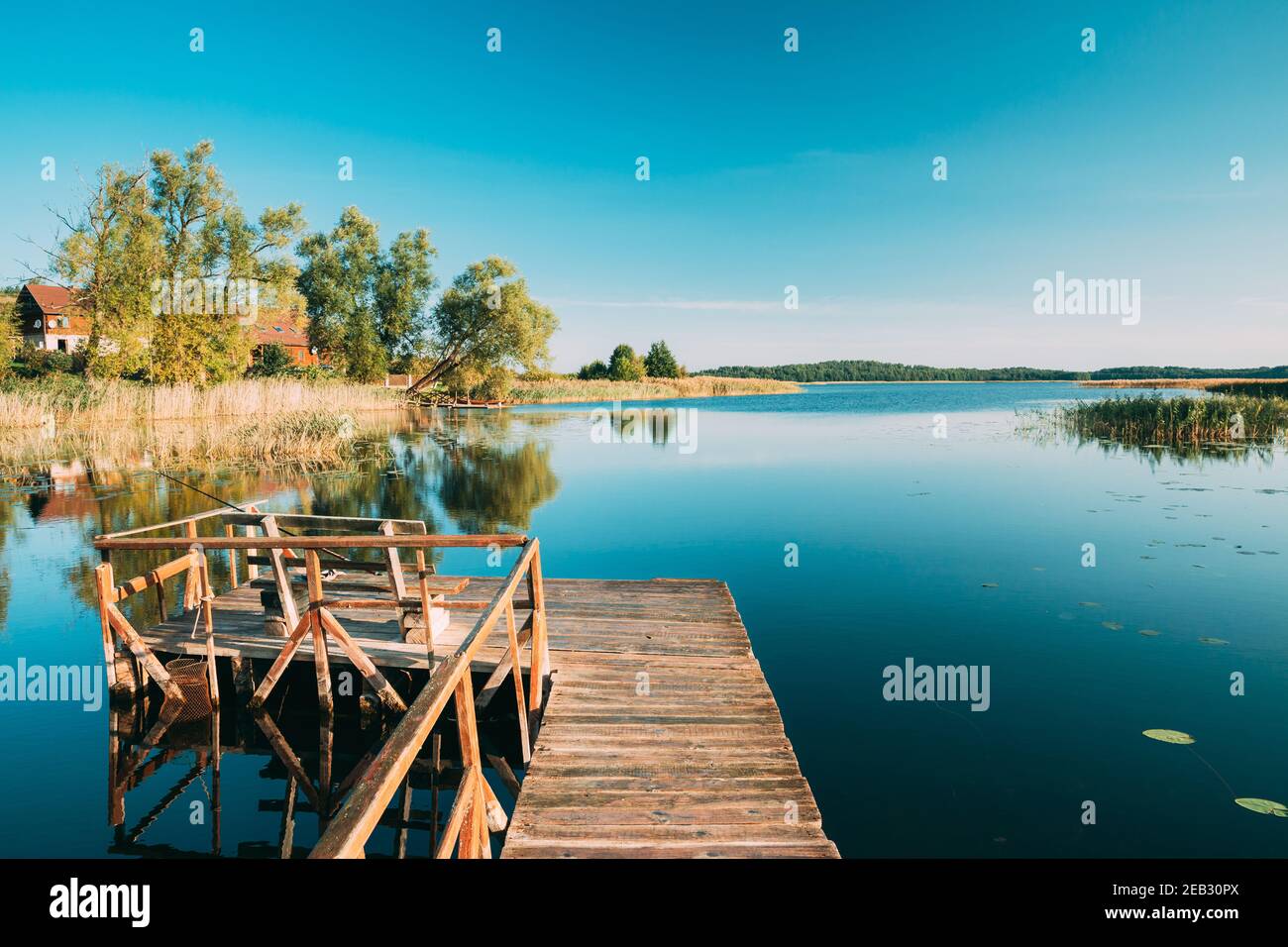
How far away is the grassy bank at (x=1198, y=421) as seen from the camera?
30.2m

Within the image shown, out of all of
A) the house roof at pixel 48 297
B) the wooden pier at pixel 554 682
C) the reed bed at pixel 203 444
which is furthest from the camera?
the house roof at pixel 48 297

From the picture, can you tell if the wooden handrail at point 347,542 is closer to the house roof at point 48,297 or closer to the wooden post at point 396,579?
the wooden post at point 396,579

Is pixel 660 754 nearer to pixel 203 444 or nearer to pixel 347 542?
pixel 347 542

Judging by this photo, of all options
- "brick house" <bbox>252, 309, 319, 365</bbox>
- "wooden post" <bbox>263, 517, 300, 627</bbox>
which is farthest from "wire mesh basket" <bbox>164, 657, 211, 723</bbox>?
"brick house" <bbox>252, 309, 319, 365</bbox>

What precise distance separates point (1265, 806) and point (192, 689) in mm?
10521

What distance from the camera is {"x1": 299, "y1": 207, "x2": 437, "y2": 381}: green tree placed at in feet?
185

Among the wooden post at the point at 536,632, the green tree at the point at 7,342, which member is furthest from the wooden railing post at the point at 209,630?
the green tree at the point at 7,342

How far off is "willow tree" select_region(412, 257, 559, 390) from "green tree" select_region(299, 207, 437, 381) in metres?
2.31

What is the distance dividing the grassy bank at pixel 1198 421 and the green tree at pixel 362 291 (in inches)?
1941

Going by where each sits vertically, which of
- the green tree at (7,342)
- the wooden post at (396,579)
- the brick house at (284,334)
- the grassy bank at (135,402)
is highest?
the brick house at (284,334)

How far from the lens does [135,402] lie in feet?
112

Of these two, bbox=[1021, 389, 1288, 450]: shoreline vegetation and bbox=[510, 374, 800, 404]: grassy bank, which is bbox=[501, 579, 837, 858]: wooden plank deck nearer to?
bbox=[1021, 389, 1288, 450]: shoreline vegetation

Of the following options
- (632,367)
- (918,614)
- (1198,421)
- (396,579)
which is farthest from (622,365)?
(396,579)
